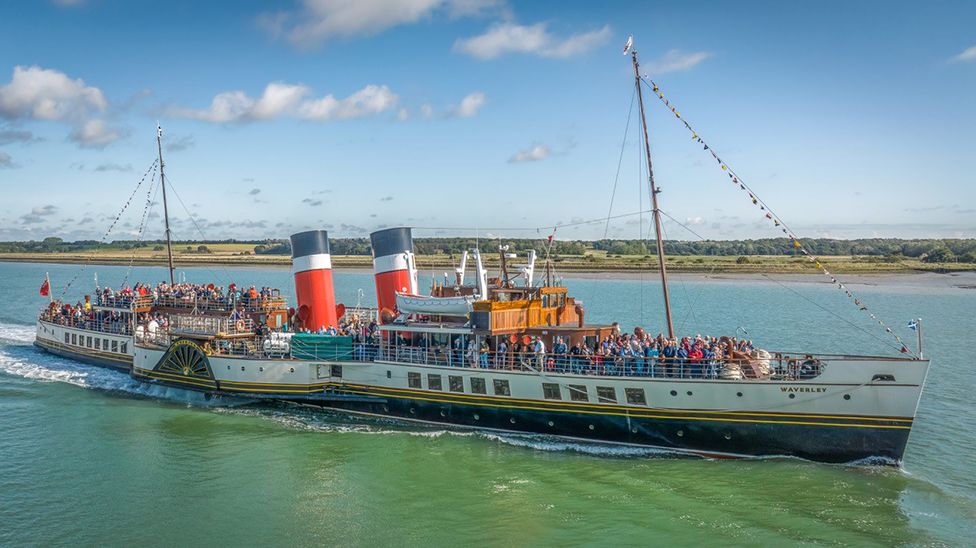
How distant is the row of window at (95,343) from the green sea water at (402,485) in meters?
4.82

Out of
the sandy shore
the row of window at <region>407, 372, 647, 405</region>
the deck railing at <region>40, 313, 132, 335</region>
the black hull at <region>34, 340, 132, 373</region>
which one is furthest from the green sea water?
the sandy shore

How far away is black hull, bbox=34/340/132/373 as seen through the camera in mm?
37656

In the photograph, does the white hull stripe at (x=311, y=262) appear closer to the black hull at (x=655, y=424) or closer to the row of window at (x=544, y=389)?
the black hull at (x=655, y=424)

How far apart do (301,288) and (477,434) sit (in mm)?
12738

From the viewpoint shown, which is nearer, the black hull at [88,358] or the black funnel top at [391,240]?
the black funnel top at [391,240]

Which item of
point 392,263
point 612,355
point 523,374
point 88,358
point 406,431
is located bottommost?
point 406,431

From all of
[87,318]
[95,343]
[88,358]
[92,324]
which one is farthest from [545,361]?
[87,318]

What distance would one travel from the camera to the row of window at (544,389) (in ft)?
79.5

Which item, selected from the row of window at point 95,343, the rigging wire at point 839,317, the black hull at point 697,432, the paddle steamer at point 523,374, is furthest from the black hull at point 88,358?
the rigging wire at point 839,317

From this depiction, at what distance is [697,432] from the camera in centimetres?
2352

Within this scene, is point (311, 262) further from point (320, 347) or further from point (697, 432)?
point (697, 432)

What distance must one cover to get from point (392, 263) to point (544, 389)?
11.5m

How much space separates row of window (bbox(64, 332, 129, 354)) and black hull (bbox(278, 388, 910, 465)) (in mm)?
19255

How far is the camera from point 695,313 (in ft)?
234
